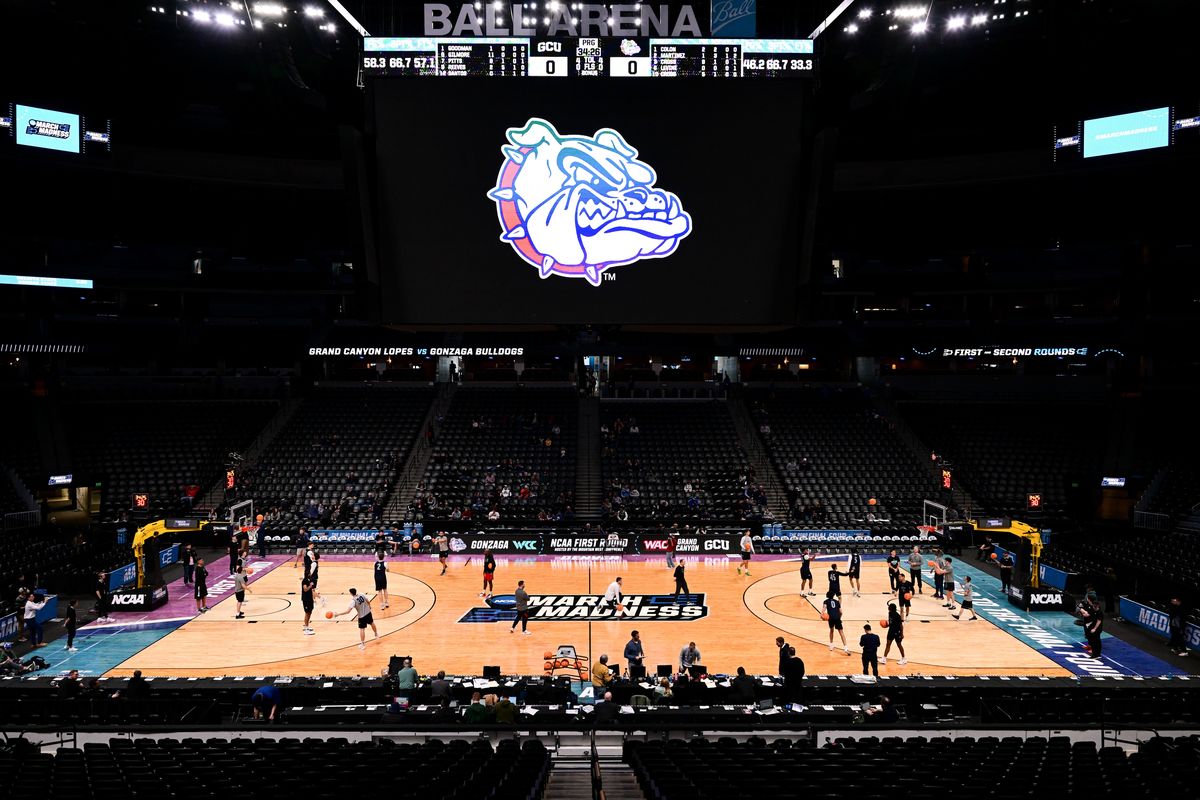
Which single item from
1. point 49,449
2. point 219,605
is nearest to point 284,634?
point 219,605

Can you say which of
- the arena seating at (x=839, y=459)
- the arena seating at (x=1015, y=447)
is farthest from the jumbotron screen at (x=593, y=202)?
the arena seating at (x=1015, y=447)

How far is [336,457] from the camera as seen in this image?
37.6 m

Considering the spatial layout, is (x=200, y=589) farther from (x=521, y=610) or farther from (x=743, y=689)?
(x=743, y=689)

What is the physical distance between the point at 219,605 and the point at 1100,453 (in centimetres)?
3732

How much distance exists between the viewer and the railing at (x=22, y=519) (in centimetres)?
2926

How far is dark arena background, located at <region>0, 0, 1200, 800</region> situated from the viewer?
13.6 meters

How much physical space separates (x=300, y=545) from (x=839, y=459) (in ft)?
81.9

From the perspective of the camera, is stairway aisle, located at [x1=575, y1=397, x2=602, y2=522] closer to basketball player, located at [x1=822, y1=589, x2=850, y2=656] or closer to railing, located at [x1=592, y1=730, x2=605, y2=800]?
basketball player, located at [x1=822, y1=589, x2=850, y2=656]

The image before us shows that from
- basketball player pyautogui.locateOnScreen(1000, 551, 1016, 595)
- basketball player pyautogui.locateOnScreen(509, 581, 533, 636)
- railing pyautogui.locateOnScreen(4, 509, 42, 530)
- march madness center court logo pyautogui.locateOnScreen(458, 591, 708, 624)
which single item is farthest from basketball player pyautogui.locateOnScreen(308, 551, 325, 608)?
basketball player pyautogui.locateOnScreen(1000, 551, 1016, 595)

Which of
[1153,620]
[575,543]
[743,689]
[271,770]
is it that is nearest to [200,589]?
[575,543]

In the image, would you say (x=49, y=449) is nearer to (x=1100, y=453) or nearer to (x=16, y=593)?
(x=16, y=593)

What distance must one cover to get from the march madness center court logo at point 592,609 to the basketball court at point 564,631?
6 cm

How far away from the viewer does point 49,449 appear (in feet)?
115

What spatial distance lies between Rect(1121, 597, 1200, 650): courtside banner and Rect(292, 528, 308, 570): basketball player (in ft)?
87.3
